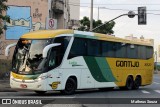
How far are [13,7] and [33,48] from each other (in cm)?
1993

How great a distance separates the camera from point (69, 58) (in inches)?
864

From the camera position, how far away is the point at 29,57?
20.6m

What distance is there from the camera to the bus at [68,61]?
804 inches

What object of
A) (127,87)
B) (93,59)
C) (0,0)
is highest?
(0,0)

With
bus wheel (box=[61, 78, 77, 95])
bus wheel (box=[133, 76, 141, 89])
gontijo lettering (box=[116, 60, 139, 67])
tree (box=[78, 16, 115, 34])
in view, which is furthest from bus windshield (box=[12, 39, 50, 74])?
tree (box=[78, 16, 115, 34])

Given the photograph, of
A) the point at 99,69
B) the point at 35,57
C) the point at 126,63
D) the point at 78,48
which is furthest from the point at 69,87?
the point at 126,63

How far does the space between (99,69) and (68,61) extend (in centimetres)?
330

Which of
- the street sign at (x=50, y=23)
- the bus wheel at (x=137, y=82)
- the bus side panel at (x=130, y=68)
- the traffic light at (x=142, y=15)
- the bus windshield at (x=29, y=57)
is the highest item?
the traffic light at (x=142, y=15)

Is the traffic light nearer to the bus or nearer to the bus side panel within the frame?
the bus side panel

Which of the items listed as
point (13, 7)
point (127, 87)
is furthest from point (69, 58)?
Result: point (13, 7)

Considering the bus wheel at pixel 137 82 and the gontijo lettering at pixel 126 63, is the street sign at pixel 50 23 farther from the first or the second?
the bus wheel at pixel 137 82

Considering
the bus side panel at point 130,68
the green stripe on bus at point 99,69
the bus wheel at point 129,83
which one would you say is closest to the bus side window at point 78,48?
the green stripe on bus at point 99,69

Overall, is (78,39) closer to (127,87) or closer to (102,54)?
(102,54)

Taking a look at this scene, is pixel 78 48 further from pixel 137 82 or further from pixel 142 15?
pixel 142 15
